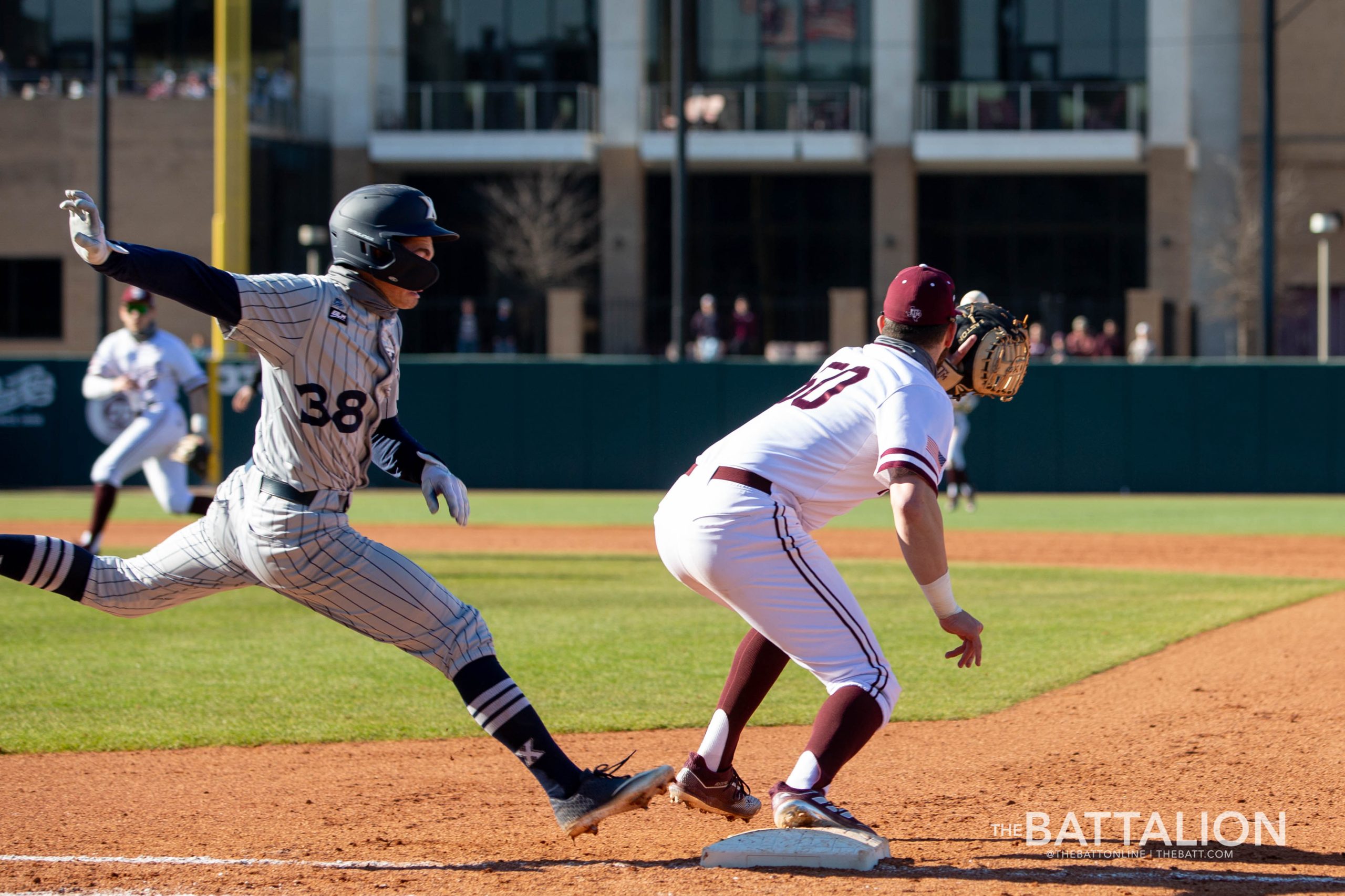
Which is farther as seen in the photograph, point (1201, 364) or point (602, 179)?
point (602, 179)

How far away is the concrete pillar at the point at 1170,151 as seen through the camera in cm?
3391

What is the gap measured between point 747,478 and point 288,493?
142 centimetres

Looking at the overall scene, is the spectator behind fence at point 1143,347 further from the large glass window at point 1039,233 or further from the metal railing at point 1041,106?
the large glass window at point 1039,233

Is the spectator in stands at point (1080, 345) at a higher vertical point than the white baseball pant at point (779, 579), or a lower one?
higher

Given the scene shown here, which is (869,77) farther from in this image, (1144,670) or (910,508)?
(910,508)

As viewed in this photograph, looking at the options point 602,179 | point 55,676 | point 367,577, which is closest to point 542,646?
point 55,676

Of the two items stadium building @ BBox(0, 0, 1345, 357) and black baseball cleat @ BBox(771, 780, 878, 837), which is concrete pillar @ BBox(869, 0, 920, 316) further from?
black baseball cleat @ BBox(771, 780, 878, 837)

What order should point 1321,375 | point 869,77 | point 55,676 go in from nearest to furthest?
point 55,676, point 1321,375, point 869,77

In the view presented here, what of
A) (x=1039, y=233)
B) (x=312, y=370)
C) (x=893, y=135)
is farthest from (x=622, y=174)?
(x=312, y=370)

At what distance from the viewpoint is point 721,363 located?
72.3 ft

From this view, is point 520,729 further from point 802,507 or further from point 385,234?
point 385,234

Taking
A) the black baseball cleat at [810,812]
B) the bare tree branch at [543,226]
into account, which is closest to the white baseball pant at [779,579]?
the black baseball cleat at [810,812]

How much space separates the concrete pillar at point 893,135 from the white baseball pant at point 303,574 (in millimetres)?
29746

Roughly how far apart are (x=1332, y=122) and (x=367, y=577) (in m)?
Answer: 36.5
